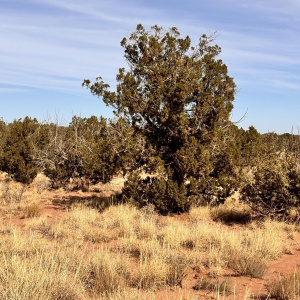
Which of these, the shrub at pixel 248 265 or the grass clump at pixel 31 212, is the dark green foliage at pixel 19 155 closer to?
the grass clump at pixel 31 212

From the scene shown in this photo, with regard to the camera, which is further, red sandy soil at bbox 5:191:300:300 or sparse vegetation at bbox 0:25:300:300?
sparse vegetation at bbox 0:25:300:300

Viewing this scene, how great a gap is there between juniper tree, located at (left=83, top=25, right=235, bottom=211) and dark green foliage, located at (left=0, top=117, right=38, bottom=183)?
26.3 ft

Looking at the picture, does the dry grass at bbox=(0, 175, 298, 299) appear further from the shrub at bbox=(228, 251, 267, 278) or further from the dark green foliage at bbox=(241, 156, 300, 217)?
the dark green foliage at bbox=(241, 156, 300, 217)

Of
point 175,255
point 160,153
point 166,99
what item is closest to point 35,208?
point 160,153

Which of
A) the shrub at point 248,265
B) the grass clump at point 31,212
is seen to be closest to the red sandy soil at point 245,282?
the shrub at point 248,265

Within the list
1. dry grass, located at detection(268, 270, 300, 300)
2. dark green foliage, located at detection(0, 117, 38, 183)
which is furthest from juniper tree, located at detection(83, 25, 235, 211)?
dark green foliage, located at detection(0, 117, 38, 183)

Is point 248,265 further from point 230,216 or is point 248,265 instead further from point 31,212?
point 31,212

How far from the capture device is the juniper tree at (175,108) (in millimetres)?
10398

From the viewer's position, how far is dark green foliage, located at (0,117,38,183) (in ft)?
56.9

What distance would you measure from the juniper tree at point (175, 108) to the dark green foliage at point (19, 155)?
26.3ft

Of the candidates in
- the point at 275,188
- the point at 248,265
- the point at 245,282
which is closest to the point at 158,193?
the point at 275,188

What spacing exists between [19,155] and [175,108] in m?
10.6

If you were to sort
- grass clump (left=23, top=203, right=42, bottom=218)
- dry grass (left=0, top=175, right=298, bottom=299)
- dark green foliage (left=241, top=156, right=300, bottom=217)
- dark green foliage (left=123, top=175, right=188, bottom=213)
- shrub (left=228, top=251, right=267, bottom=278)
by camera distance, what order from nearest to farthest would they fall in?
dry grass (left=0, top=175, right=298, bottom=299) < shrub (left=228, top=251, right=267, bottom=278) < dark green foliage (left=241, top=156, right=300, bottom=217) < dark green foliage (left=123, top=175, right=188, bottom=213) < grass clump (left=23, top=203, right=42, bottom=218)

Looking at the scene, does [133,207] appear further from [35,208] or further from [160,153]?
[35,208]
